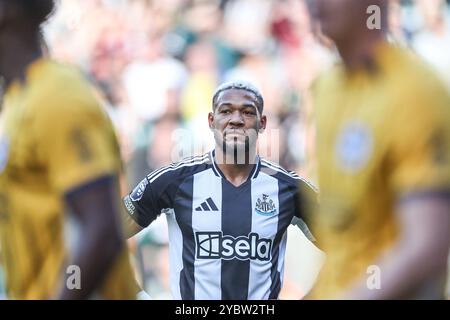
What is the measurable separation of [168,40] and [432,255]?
6.20 m

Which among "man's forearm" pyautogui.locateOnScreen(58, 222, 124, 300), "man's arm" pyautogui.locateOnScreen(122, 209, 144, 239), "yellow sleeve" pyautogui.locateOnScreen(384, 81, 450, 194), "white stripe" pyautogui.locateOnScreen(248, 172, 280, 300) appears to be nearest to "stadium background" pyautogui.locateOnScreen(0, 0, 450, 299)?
"white stripe" pyautogui.locateOnScreen(248, 172, 280, 300)

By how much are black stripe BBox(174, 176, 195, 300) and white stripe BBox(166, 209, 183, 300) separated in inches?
0.9

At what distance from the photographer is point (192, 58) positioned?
313 inches

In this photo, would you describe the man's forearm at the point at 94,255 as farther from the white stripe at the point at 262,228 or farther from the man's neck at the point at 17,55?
the white stripe at the point at 262,228

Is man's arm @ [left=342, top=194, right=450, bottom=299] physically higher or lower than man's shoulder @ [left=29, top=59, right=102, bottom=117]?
lower

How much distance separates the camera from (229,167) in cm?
477

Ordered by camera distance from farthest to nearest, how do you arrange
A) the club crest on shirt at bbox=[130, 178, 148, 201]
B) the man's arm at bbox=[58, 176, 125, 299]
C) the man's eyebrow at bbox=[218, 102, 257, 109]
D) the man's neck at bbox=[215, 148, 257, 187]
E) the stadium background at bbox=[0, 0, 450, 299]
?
the stadium background at bbox=[0, 0, 450, 299] < the man's eyebrow at bbox=[218, 102, 257, 109] < the man's neck at bbox=[215, 148, 257, 187] < the club crest on shirt at bbox=[130, 178, 148, 201] < the man's arm at bbox=[58, 176, 125, 299]

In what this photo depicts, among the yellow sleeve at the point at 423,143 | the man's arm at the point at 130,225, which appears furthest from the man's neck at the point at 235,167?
the yellow sleeve at the point at 423,143

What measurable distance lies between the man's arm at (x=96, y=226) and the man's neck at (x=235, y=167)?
2.14 m

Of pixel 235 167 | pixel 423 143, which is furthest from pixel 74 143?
pixel 235 167

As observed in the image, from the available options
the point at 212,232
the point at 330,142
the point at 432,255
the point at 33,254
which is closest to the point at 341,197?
the point at 330,142

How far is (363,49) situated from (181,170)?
231cm

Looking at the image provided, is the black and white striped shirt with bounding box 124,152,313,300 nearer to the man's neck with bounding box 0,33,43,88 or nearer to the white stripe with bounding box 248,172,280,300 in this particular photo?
the white stripe with bounding box 248,172,280,300

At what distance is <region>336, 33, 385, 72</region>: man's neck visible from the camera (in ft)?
8.23
